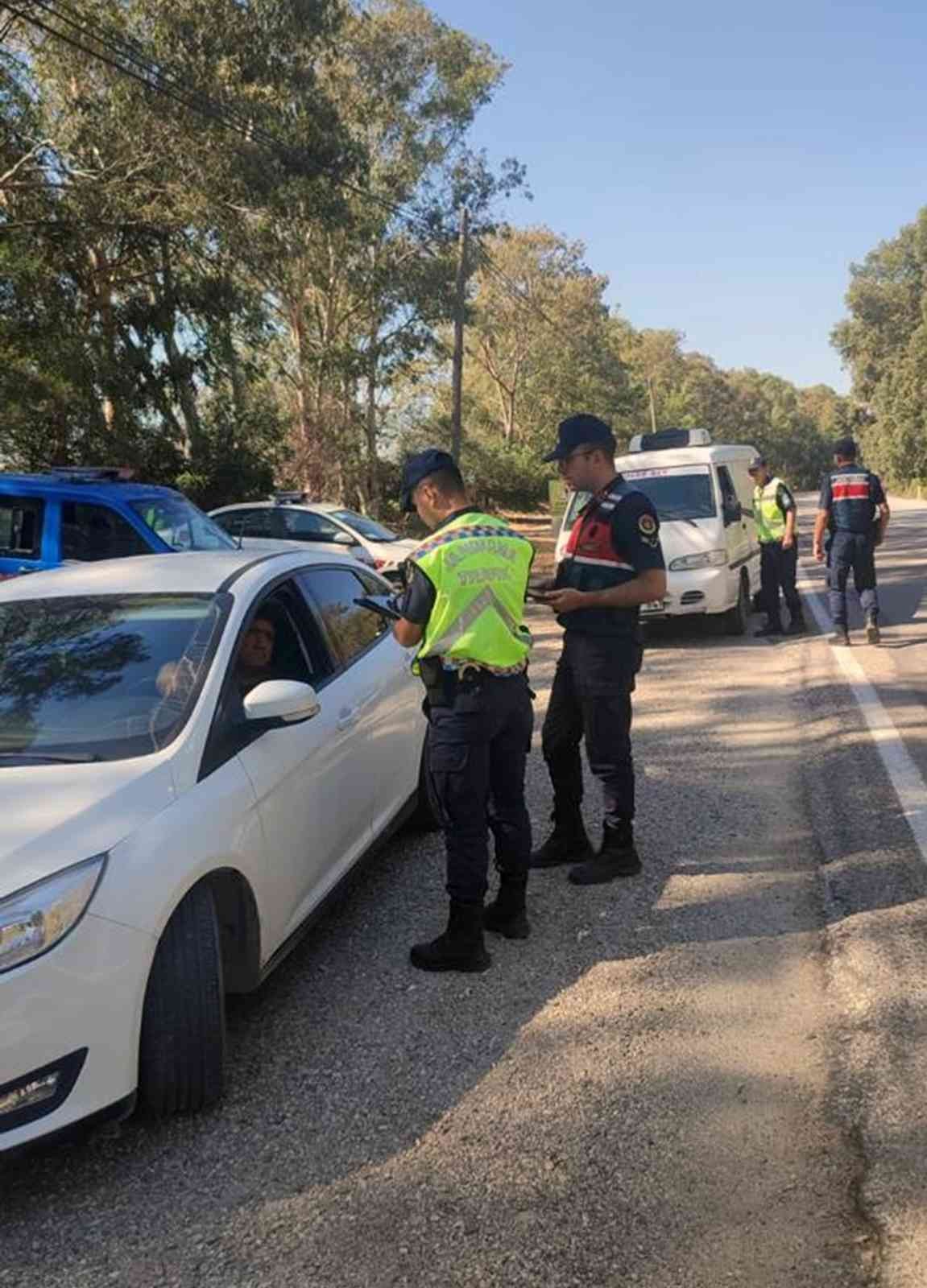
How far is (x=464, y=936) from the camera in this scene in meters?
3.98

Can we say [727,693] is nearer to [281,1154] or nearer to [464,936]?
[464,936]

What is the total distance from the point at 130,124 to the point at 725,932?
57.4ft

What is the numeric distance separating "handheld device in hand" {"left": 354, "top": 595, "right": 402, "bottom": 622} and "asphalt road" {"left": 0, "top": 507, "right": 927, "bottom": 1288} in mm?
1180

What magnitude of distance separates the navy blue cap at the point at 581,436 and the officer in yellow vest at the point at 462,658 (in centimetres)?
74

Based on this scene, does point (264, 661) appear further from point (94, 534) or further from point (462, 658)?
point (94, 534)

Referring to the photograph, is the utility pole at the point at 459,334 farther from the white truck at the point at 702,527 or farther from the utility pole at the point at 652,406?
the utility pole at the point at 652,406

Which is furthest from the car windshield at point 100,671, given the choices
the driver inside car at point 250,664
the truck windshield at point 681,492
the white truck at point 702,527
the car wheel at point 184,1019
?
the truck windshield at point 681,492

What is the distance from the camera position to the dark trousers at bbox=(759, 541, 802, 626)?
11562 mm

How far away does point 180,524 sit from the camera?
9734 millimetres

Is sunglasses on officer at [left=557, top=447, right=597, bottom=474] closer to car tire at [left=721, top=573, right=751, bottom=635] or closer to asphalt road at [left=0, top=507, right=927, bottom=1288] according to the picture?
asphalt road at [left=0, top=507, right=927, bottom=1288]

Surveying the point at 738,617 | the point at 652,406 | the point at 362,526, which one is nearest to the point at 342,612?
the point at 738,617

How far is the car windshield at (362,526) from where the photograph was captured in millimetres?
16359

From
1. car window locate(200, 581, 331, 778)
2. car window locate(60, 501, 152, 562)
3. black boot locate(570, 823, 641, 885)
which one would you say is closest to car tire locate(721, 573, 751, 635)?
car window locate(60, 501, 152, 562)

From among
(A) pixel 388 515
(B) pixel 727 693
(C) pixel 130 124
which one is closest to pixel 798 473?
(A) pixel 388 515
